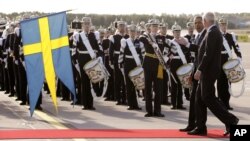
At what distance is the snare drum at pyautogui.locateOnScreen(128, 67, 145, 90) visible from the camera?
14.4m

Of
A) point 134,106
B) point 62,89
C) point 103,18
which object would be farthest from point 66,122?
point 103,18

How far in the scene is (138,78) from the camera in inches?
568

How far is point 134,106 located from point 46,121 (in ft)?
9.64

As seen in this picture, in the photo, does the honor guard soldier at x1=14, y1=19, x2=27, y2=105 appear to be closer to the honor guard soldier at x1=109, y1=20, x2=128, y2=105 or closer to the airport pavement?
the airport pavement

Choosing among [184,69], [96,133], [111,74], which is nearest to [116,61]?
[111,74]

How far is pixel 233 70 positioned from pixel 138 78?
208 centimetres

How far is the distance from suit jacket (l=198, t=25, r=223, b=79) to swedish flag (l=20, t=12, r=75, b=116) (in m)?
3.11

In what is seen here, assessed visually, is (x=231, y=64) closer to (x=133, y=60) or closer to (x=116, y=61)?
(x=133, y=60)

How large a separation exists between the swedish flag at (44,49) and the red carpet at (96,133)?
1.61 m

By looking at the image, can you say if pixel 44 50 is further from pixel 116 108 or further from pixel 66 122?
pixel 116 108

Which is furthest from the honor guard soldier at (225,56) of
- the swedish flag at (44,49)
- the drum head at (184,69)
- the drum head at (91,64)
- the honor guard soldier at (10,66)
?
the honor guard soldier at (10,66)

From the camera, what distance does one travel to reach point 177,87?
1520 cm

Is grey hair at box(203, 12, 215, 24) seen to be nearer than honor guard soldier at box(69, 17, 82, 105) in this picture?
Yes

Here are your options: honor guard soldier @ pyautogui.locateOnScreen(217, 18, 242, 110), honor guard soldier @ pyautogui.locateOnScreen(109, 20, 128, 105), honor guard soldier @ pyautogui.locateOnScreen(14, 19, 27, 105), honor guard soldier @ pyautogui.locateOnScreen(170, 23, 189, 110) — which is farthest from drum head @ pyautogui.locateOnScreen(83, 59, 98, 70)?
honor guard soldier @ pyautogui.locateOnScreen(217, 18, 242, 110)
